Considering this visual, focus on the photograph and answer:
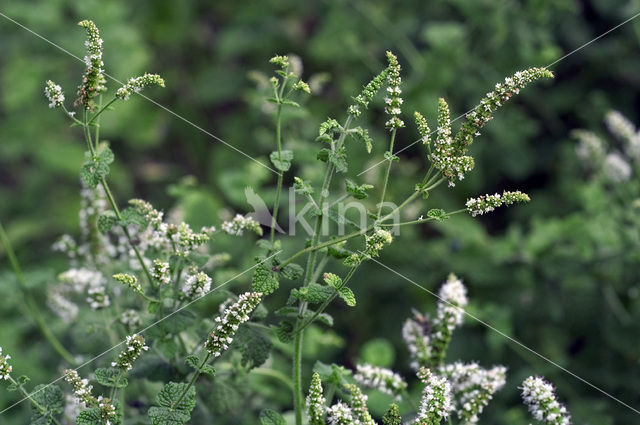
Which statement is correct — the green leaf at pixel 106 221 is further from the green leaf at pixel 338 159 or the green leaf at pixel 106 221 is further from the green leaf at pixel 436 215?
the green leaf at pixel 436 215

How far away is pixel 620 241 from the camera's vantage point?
2756mm

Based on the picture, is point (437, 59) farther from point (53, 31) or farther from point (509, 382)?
point (53, 31)

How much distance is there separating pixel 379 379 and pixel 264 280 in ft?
1.58

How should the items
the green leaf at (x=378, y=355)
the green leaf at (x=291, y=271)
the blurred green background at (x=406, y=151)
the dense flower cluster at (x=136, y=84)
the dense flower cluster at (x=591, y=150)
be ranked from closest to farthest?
the dense flower cluster at (x=136, y=84) < the green leaf at (x=291, y=271) < the green leaf at (x=378, y=355) < the blurred green background at (x=406, y=151) < the dense flower cluster at (x=591, y=150)

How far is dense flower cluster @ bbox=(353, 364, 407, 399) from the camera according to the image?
1.84m

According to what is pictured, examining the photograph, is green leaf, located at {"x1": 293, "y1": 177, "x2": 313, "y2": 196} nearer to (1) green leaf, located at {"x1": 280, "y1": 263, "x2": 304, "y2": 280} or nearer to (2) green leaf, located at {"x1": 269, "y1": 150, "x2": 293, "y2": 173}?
(2) green leaf, located at {"x1": 269, "y1": 150, "x2": 293, "y2": 173}

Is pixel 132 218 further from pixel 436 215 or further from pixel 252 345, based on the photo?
pixel 436 215

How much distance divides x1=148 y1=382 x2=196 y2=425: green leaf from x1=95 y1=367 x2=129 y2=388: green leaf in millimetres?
95

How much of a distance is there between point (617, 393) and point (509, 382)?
40 cm

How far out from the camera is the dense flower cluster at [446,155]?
1.62m

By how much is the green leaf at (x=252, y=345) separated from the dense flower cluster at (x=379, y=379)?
0.88ft

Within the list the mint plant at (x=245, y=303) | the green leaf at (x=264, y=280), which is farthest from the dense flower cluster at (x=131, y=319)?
the green leaf at (x=264, y=280)

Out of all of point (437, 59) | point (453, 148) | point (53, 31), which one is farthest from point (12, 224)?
point (453, 148)

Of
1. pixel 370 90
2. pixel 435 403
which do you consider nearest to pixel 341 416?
pixel 435 403
